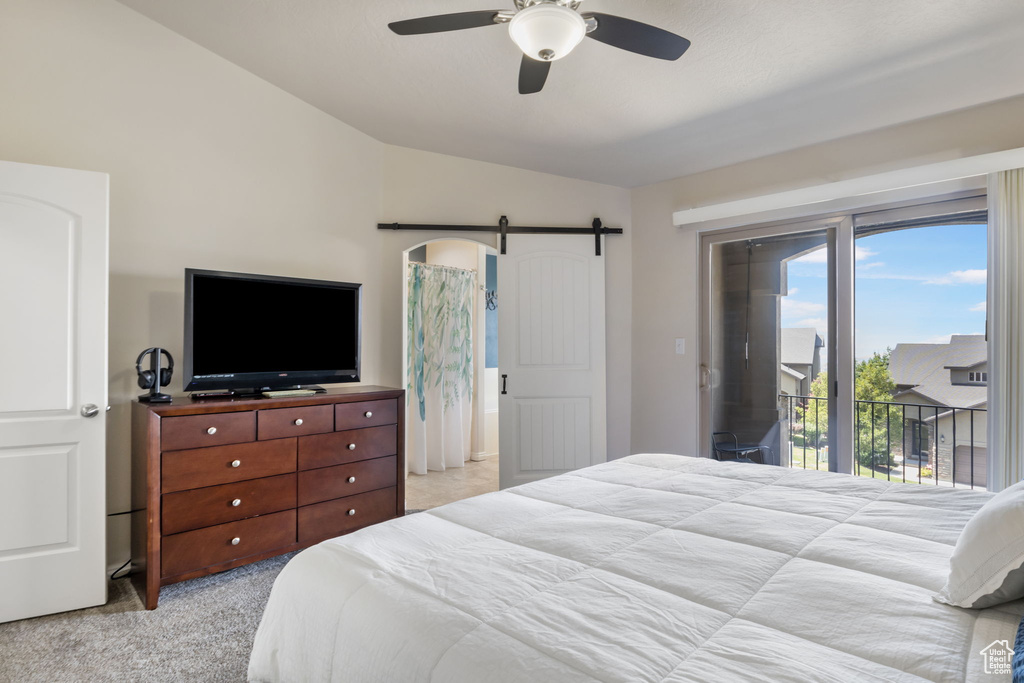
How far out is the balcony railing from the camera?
10.3 feet

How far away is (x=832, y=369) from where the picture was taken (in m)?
3.58

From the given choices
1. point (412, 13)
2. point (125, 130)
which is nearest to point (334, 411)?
point (125, 130)

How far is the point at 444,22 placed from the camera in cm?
185

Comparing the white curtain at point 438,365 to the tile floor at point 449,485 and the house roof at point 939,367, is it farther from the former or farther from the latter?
the house roof at point 939,367

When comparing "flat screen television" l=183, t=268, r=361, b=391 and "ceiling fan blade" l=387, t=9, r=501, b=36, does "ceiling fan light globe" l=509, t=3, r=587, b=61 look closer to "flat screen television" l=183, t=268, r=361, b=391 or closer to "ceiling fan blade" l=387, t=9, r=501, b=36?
"ceiling fan blade" l=387, t=9, r=501, b=36

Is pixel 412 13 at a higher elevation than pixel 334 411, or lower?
higher

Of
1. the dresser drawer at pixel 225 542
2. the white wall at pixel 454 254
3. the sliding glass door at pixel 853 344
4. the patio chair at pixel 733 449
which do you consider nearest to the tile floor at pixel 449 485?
the dresser drawer at pixel 225 542

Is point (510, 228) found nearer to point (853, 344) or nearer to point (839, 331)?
point (839, 331)

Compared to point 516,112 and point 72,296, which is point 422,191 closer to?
point 516,112

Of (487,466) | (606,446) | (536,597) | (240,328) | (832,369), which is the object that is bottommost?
(487,466)

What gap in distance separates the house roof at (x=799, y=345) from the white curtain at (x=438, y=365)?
9.36ft

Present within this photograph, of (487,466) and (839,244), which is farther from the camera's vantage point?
(487,466)

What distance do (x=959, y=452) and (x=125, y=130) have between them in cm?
478

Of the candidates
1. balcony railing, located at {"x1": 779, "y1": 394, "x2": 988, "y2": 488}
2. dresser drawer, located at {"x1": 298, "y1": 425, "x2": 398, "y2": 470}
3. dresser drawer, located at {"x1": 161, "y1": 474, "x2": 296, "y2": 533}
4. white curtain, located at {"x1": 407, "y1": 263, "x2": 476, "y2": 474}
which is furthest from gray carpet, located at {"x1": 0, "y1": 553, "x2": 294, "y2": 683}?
balcony railing, located at {"x1": 779, "y1": 394, "x2": 988, "y2": 488}
